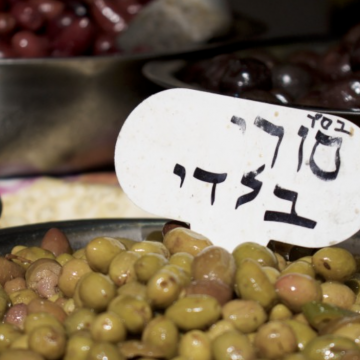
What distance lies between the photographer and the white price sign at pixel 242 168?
1133mm

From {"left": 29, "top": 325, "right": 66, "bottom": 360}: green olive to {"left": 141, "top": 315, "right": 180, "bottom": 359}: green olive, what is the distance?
0.35 feet

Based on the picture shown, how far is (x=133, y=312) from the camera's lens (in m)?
0.93

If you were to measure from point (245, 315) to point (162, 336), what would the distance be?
118 millimetres

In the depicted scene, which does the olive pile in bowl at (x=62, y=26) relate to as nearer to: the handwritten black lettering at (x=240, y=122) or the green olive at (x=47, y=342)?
the handwritten black lettering at (x=240, y=122)

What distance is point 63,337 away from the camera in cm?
93

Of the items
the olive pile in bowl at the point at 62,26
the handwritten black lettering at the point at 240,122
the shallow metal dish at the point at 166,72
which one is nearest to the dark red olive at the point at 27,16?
the olive pile in bowl at the point at 62,26

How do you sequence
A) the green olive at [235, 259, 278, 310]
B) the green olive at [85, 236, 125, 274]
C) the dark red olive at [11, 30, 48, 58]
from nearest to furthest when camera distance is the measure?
the green olive at [235, 259, 278, 310] < the green olive at [85, 236, 125, 274] < the dark red olive at [11, 30, 48, 58]

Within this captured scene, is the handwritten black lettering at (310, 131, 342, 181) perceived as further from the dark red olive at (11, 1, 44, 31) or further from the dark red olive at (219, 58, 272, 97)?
the dark red olive at (11, 1, 44, 31)

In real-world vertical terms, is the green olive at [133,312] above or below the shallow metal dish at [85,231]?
above

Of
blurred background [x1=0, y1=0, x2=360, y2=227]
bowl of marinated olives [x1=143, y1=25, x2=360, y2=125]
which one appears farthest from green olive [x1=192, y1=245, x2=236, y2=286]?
blurred background [x1=0, y1=0, x2=360, y2=227]

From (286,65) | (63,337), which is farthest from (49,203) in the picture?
(63,337)

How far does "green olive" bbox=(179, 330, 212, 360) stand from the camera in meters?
0.91

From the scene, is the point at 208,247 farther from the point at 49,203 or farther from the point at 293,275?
the point at 49,203

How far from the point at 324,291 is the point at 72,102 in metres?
1.13
